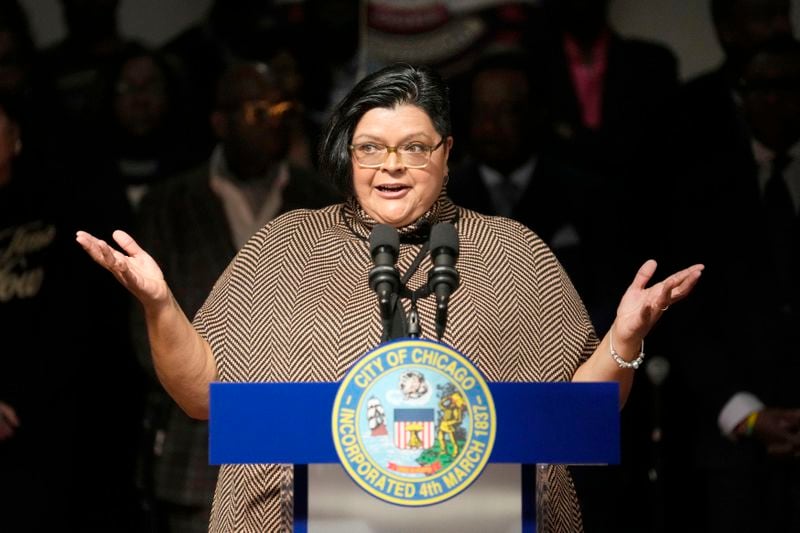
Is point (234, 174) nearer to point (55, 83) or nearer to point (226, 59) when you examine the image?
point (226, 59)

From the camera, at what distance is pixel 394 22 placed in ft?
17.4

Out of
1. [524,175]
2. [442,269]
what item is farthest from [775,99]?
[442,269]

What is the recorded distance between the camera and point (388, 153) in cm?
288

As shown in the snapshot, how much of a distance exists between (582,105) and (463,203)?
0.66 m

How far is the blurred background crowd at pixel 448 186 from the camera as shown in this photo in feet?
14.9

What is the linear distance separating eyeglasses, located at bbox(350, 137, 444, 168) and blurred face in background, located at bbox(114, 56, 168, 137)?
2.57m

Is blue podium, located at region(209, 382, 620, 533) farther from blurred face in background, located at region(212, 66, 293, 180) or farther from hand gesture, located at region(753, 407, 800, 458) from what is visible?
blurred face in background, located at region(212, 66, 293, 180)

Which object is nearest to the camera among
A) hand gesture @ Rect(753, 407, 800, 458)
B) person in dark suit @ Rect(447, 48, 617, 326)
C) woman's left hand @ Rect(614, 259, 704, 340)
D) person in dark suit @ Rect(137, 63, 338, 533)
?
woman's left hand @ Rect(614, 259, 704, 340)

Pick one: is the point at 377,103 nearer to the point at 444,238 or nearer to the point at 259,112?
the point at 444,238

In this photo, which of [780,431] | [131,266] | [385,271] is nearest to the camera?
[385,271]

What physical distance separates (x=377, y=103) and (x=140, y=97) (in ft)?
8.65

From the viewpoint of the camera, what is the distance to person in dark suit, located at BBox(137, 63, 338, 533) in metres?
4.63

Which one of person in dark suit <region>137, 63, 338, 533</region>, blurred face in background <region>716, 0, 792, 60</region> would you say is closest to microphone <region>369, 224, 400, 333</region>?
person in dark suit <region>137, 63, 338, 533</region>

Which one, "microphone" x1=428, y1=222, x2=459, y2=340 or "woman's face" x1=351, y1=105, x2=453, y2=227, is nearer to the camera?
"microphone" x1=428, y1=222, x2=459, y2=340
